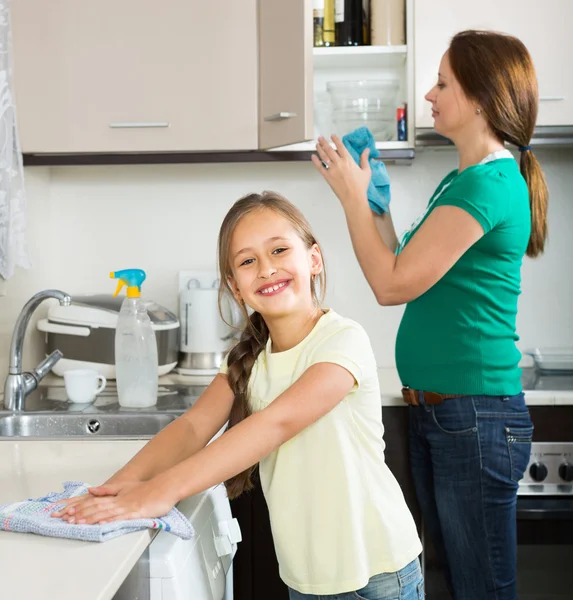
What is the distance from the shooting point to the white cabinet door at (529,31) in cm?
196

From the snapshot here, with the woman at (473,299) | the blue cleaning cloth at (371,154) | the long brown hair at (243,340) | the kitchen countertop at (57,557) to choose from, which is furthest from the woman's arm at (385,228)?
the kitchen countertop at (57,557)

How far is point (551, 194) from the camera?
2.33 meters

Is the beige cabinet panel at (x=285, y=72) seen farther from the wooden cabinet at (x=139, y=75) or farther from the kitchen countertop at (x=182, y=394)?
the kitchen countertop at (x=182, y=394)

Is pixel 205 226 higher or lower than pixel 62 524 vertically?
higher

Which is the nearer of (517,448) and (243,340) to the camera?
(243,340)

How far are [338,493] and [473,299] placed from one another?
0.57 m

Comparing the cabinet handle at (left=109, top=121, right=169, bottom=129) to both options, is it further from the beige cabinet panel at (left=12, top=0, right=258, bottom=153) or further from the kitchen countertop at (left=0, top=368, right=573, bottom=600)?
the kitchen countertop at (left=0, top=368, right=573, bottom=600)

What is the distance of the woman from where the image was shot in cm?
147

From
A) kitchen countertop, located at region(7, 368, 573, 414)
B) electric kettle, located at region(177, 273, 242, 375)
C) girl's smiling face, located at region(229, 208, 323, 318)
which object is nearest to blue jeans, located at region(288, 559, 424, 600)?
girl's smiling face, located at region(229, 208, 323, 318)

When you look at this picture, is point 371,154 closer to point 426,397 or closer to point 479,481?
point 426,397

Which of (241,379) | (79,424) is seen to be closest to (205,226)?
(79,424)

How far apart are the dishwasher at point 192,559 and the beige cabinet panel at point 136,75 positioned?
1013 mm

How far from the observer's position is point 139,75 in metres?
2.00

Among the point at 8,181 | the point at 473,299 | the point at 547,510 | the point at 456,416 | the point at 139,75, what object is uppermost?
the point at 139,75
